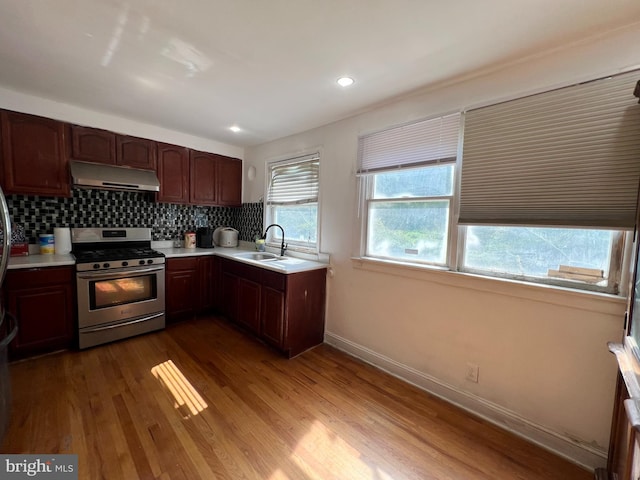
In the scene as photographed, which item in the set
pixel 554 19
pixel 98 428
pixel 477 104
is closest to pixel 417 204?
pixel 477 104

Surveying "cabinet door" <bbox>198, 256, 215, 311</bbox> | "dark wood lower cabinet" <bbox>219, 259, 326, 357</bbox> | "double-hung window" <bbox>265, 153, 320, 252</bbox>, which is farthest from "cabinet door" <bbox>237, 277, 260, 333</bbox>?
"double-hung window" <bbox>265, 153, 320, 252</bbox>

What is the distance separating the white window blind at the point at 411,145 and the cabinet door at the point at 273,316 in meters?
1.44

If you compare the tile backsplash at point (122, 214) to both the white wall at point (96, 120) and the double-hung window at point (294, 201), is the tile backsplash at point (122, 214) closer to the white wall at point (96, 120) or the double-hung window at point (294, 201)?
the double-hung window at point (294, 201)

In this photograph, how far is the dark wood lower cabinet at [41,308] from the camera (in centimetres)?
225

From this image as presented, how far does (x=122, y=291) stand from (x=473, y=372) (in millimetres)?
3238

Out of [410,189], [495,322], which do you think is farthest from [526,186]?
[495,322]

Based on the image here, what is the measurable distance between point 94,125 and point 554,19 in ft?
12.4

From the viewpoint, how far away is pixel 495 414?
5.93 ft

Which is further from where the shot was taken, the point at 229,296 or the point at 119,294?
the point at 229,296

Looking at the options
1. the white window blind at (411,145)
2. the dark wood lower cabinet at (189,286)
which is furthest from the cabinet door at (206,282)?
the white window blind at (411,145)

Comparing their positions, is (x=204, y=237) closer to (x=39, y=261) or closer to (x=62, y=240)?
(x=62, y=240)

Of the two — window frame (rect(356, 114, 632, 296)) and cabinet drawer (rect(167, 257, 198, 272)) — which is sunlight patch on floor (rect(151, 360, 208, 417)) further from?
window frame (rect(356, 114, 632, 296))

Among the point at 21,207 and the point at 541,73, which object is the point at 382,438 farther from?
the point at 21,207

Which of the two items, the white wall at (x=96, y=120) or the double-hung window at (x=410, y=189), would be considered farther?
the white wall at (x=96, y=120)
